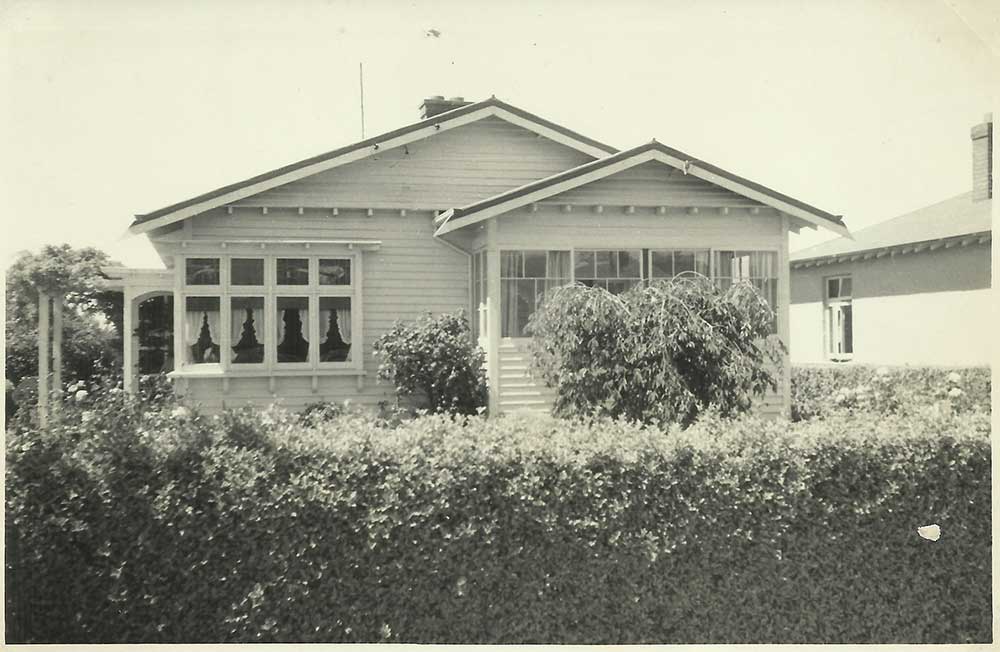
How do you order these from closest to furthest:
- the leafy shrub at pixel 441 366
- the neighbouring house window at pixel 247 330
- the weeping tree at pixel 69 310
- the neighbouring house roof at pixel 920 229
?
1. the leafy shrub at pixel 441 366
2. the neighbouring house window at pixel 247 330
3. the weeping tree at pixel 69 310
4. the neighbouring house roof at pixel 920 229

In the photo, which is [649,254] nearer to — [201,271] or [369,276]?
[369,276]

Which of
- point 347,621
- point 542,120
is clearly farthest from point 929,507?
point 542,120

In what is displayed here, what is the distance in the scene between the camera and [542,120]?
1380cm

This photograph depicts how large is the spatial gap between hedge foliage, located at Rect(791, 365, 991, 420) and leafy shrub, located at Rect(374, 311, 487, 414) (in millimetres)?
4970

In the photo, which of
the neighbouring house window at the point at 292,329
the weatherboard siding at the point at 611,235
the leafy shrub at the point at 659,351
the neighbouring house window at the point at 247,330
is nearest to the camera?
the leafy shrub at the point at 659,351

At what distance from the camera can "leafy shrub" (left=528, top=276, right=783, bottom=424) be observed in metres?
8.80

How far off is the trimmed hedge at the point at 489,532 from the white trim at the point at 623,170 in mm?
6032

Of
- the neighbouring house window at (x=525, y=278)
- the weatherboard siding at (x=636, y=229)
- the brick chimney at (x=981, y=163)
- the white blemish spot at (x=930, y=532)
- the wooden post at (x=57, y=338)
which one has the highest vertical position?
Result: the brick chimney at (x=981, y=163)

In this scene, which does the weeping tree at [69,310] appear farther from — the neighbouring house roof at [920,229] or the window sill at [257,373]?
the neighbouring house roof at [920,229]

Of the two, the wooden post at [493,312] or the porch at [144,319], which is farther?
the porch at [144,319]

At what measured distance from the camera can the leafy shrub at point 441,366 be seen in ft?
39.4

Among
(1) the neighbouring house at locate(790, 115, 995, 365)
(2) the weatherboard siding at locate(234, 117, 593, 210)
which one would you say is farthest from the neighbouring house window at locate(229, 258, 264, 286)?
(1) the neighbouring house at locate(790, 115, 995, 365)

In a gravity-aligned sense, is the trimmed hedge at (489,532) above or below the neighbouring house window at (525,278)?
below

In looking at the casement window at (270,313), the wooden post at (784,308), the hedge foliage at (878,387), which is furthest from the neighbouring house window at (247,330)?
the hedge foliage at (878,387)
